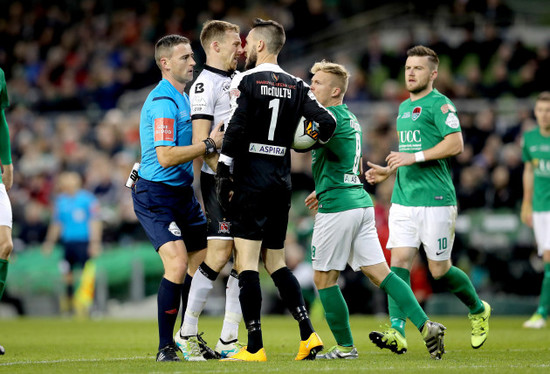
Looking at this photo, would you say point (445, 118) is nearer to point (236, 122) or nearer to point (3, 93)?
point (236, 122)

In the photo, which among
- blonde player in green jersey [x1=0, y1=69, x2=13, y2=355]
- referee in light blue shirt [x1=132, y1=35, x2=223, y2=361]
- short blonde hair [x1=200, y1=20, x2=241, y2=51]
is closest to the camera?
referee in light blue shirt [x1=132, y1=35, x2=223, y2=361]

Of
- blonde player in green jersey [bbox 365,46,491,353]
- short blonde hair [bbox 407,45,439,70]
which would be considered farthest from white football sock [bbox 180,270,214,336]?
short blonde hair [bbox 407,45,439,70]

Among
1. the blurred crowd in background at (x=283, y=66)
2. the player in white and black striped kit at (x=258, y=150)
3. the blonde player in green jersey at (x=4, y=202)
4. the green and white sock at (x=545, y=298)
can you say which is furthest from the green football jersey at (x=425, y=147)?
the blurred crowd in background at (x=283, y=66)

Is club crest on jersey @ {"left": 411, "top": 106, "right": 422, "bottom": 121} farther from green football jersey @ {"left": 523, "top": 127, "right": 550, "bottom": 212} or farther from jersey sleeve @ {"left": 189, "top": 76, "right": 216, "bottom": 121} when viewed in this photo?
green football jersey @ {"left": 523, "top": 127, "right": 550, "bottom": 212}

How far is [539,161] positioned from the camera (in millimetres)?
11891

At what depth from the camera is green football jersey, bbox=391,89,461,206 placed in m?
8.20

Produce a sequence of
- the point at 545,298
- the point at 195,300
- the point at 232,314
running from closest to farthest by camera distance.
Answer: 1. the point at 195,300
2. the point at 232,314
3. the point at 545,298

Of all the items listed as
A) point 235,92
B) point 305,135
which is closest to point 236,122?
point 235,92

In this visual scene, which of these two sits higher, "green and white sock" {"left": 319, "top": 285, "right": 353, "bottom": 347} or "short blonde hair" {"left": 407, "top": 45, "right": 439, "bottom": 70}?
"short blonde hair" {"left": 407, "top": 45, "right": 439, "bottom": 70}

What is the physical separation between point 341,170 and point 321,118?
1.94 feet

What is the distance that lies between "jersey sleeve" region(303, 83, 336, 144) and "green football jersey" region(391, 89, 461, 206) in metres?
1.46

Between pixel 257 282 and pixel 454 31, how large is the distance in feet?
50.0

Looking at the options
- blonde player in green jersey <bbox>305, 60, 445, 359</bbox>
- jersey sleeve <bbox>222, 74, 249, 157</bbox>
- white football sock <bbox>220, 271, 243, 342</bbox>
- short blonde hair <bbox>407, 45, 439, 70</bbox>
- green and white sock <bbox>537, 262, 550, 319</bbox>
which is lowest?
green and white sock <bbox>537, 262, 550, 319</bbox>

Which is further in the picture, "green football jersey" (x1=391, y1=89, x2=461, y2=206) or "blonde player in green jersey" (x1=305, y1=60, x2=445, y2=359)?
"green football jersey" (x1=391, y1=89, x2=461, y2=206)
